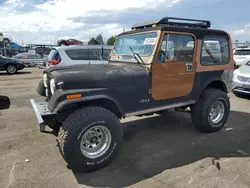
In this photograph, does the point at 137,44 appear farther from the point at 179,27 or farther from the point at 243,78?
the point at 243,78

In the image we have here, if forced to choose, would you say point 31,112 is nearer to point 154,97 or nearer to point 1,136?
point 1,136

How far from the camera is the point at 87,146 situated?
3.41 metres

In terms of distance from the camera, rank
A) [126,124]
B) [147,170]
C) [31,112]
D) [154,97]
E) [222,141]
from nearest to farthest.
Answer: [147,170] → [154,97] → [222,141] → [126,124] → [31,112]

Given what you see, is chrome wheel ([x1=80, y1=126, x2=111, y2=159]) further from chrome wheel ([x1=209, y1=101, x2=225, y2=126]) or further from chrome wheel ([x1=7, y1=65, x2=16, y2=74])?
chrome wheel ([x1=7, y1=65, x2=16, y2=74])

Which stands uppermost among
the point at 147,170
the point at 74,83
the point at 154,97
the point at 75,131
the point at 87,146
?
the point at 74,83

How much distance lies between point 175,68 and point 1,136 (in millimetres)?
3575

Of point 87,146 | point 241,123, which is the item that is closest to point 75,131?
point 87,146

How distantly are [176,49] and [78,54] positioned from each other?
21.2ft

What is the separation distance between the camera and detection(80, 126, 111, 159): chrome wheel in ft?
11.0

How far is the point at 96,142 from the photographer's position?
348cm

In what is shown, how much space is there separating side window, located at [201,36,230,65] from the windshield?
1.15 metres

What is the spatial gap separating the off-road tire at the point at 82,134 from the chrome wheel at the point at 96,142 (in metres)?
0.05

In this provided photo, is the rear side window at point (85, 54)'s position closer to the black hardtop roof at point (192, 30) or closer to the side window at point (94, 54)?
the side window at point (94, 54)

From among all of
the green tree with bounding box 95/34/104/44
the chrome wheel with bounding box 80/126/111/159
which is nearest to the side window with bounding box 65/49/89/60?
the chrome wheel with bounding box 80/126/111/159
